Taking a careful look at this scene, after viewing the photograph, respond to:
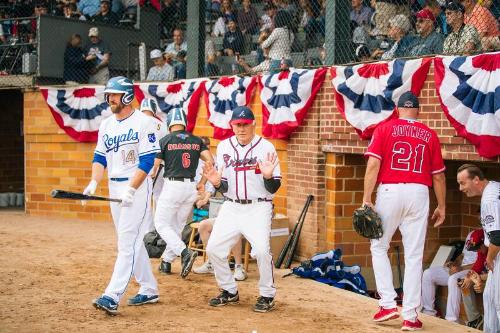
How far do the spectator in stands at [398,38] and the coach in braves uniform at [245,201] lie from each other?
290cm

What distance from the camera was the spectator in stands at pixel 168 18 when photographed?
57.0ft

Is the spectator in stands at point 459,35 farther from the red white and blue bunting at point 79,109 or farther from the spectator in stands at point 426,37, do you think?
the red white and blue bunting at point 79,109

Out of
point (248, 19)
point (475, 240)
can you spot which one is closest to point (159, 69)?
point (248, 19)

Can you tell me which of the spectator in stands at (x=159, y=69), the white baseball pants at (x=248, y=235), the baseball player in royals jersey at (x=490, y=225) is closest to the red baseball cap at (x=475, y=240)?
the baseball player in royals jersey at (x=490, y=225)

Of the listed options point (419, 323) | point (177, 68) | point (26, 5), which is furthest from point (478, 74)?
point (26, 5)

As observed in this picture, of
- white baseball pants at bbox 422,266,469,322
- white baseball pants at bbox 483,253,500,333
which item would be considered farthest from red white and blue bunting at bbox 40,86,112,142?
white baseball pants at bbox 483,253,500,333

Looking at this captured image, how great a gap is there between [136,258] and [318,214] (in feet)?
12.5

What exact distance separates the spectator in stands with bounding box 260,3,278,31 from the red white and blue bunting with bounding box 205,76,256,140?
134 cm

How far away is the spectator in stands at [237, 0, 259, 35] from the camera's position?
14750 millimetres

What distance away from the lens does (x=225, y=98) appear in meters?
12.9

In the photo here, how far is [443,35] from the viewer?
9.91m

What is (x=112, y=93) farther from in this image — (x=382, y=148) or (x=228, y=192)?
(x=382, y=148)

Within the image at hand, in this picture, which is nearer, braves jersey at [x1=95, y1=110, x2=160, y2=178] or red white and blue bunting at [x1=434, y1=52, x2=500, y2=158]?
braves jersey at [x1=95, y1=110, x2=160, y2=178]

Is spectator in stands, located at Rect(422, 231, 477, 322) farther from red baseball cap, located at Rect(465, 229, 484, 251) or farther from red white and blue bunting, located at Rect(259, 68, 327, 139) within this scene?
red white and blue bunting, located at Rect(259, 68, 327, 139)
